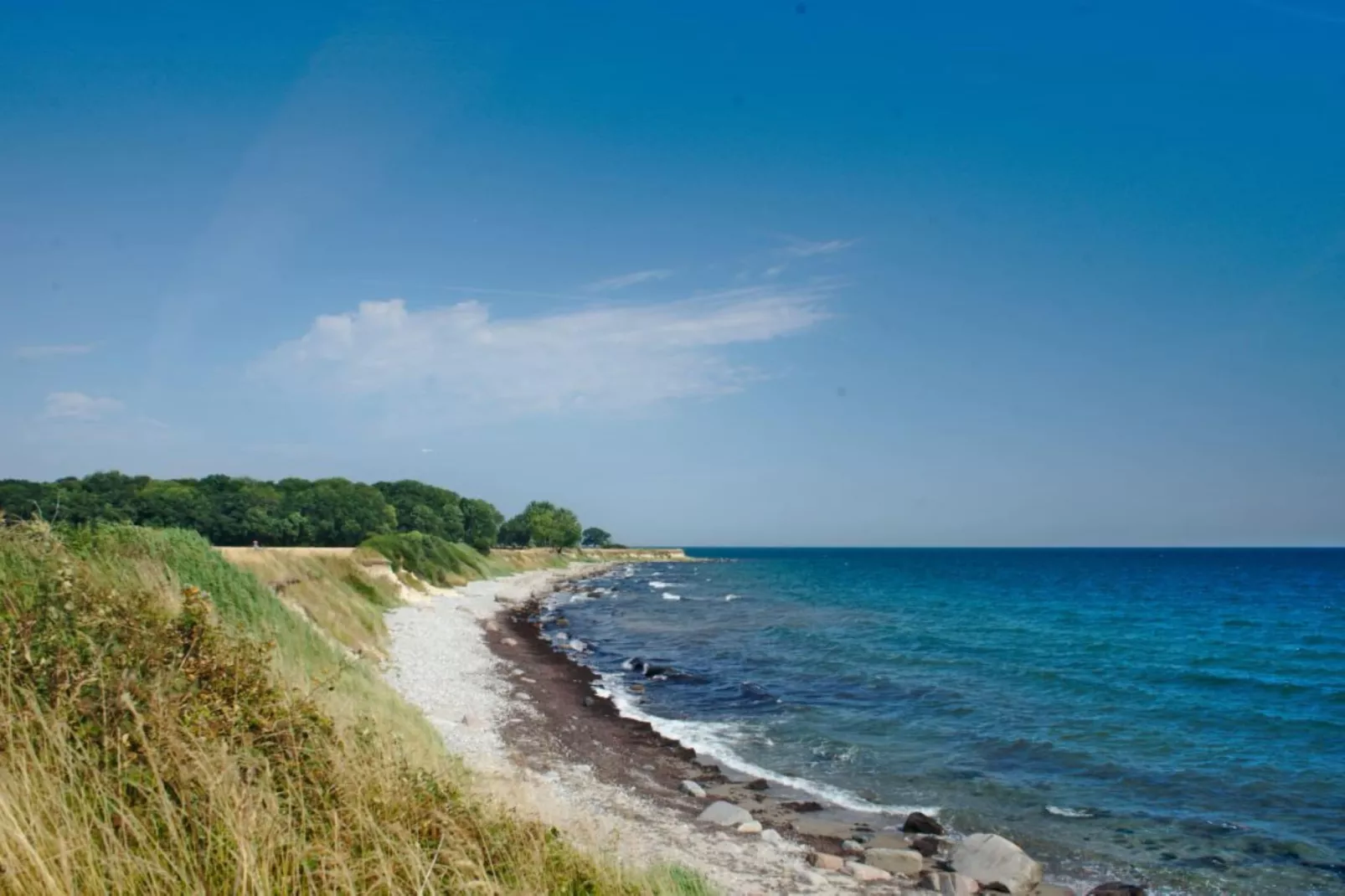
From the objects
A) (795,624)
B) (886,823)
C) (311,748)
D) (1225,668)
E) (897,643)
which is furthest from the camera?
(795,624)

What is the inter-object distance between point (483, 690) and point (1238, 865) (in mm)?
19101

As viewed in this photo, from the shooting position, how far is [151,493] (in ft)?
260

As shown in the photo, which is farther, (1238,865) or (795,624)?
(795,624)

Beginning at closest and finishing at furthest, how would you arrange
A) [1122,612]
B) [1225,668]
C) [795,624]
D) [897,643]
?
1. [1225,668]
2. [897,643]
3. [795,624]
4. [1122,612]

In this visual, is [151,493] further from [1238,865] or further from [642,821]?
[1238,865]

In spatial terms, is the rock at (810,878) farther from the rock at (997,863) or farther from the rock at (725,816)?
the rock at (997,863)

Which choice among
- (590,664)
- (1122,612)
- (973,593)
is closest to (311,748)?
(590,664)

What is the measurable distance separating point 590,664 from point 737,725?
12893 mm

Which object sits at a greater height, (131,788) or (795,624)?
(131,788)

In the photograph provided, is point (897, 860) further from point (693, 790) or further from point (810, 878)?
point (693, 790)

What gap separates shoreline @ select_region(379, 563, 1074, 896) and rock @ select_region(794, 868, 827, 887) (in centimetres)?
2

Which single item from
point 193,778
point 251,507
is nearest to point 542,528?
point 251,507

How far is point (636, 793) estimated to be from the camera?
637 inches

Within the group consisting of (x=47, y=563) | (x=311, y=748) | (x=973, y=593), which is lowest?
(x=973, y=593)
